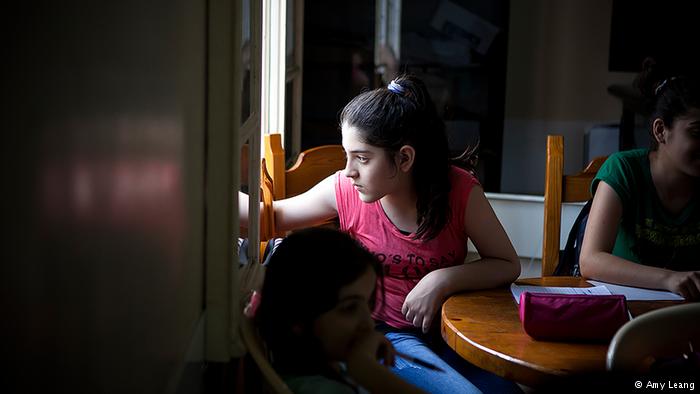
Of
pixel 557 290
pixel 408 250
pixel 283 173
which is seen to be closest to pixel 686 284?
pixel 557 290

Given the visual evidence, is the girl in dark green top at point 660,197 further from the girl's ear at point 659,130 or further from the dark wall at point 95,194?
the dark wall at point 95,194

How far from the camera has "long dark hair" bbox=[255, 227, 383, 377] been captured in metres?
1.15

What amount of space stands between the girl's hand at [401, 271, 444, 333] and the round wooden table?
4 cm

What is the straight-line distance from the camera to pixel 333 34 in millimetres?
3900

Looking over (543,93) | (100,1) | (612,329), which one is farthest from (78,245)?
(543,93)

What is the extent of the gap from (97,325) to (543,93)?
339cm

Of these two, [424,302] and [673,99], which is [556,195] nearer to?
[673,99]

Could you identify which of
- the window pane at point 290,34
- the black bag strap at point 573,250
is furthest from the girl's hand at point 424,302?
the window pane at point 290,34

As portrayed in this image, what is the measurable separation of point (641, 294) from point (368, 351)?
0.84m

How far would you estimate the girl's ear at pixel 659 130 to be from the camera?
206 cm

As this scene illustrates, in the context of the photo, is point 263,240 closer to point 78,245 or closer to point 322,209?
point 322,209

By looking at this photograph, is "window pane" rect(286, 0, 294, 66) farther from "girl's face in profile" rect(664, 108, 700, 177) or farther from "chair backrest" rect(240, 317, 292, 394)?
"chair backrest" rect(240, 317, 292, 394)

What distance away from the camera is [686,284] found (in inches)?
67.0

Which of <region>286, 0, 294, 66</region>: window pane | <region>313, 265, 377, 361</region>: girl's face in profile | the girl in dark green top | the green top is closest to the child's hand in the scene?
<region>313, 265, 377, 361</region>: girl's face in profile
